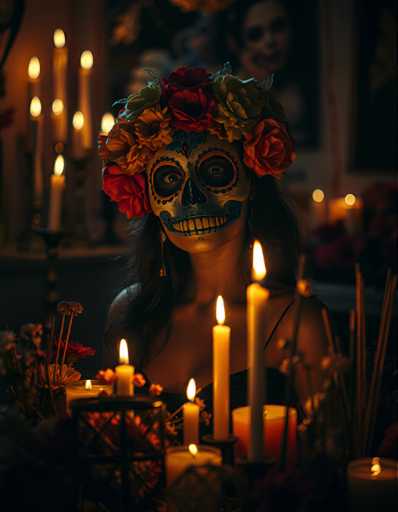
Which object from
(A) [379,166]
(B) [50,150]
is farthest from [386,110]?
(B) [50,150]

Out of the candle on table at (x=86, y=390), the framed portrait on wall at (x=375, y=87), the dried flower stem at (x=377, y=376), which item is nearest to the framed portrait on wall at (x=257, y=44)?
the framed portrait on wall at (x=375, y=87)

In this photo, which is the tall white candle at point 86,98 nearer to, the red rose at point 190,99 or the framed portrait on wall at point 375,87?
the red rose at point 190,99

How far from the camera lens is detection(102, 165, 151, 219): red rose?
1846 mm

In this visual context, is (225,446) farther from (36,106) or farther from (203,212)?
(36,106)

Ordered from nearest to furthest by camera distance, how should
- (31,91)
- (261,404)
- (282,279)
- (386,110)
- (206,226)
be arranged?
(261,404), (206,226), (282,279), (31,91), (386,110)

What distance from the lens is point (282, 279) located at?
1.92 m

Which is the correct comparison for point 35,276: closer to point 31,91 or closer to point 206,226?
point 31,91

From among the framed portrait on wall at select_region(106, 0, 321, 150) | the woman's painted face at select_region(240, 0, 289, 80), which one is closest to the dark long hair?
the framed portrait on wall at select_region(106, 0, 321, 150)

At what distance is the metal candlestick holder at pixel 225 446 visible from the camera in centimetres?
117

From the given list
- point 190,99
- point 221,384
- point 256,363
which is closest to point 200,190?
point 190,99

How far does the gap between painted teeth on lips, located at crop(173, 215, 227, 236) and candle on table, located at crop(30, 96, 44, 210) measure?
3.98 feet

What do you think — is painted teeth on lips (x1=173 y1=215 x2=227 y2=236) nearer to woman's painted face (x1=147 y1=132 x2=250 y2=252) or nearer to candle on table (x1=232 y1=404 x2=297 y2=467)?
woman's painted face (x1=147 y1=132 x2=250 y2=252)

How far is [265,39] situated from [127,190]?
4.22m

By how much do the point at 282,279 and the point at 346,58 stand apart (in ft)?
13.0
